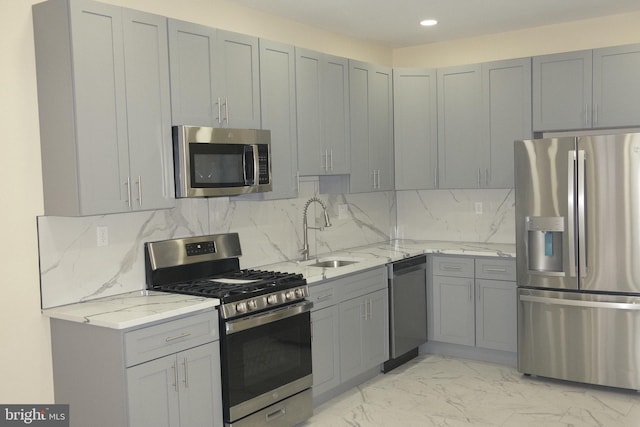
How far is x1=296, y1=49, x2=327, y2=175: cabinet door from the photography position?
4.41 meters

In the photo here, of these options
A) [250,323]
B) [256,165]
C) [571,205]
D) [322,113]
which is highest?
[322,113]

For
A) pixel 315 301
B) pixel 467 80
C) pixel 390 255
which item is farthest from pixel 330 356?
pixel 467 80

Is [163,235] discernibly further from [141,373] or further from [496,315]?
[496,315]

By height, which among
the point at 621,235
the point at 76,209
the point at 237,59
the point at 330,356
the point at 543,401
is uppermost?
the point at 237,59

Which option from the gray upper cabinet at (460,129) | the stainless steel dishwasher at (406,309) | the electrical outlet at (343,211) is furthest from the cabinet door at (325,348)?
the gray upper cabinet at (460,129)

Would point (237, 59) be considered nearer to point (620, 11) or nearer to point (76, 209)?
point (76, 209)

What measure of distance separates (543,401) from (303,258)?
197 centimetres

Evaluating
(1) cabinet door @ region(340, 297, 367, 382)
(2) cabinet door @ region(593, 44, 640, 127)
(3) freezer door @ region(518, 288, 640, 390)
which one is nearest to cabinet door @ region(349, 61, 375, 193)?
(1) cabinet door @ region(340, 297, 367, 382)

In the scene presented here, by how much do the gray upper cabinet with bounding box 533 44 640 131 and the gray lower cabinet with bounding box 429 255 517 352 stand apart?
122 cm

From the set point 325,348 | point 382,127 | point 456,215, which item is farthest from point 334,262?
point 456,215

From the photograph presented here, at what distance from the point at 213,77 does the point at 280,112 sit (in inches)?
25.6

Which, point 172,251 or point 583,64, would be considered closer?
point 172,251

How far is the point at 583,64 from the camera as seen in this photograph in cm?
481

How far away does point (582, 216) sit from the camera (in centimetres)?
434
